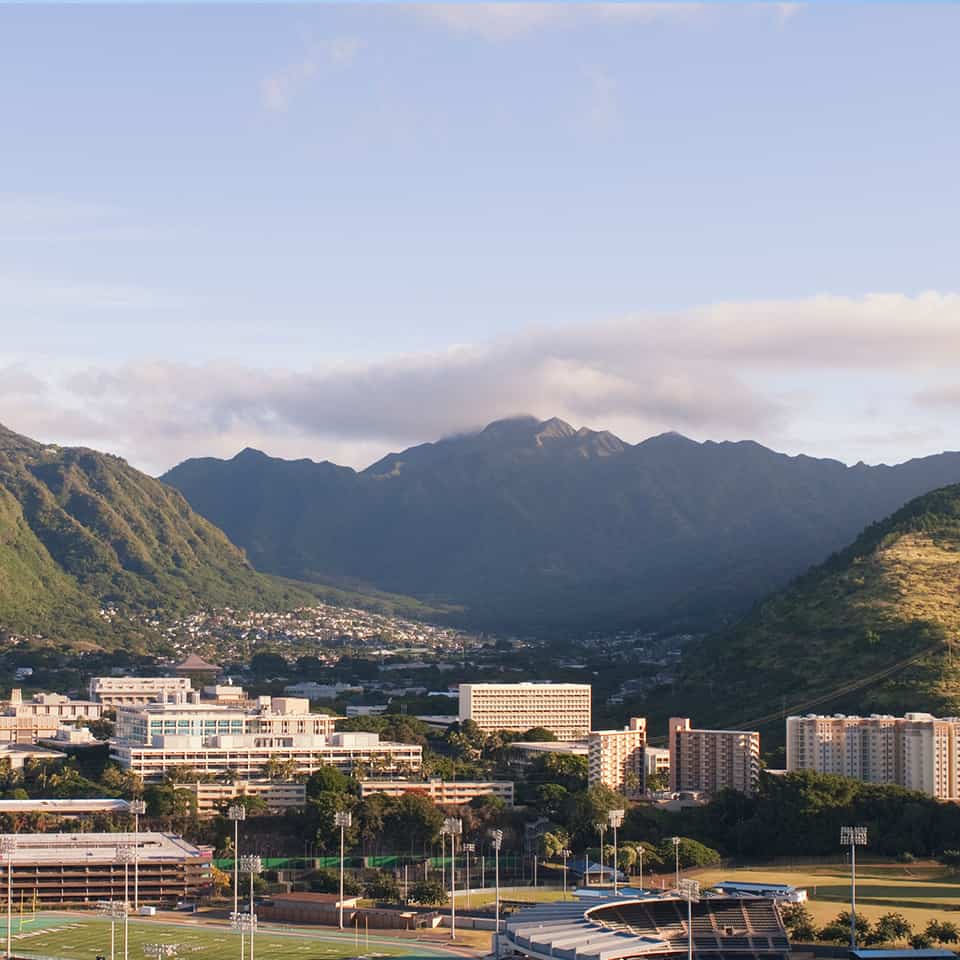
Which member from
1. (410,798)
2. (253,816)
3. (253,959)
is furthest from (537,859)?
(253,959)

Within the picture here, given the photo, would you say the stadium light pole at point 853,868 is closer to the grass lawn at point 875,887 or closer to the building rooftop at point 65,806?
the grass lawn at point 875,887

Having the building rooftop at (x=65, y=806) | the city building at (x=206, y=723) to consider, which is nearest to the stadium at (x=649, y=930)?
the building rooftop at (x=65, y=806)

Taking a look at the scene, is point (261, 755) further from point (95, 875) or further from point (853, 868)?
point (853, 868)

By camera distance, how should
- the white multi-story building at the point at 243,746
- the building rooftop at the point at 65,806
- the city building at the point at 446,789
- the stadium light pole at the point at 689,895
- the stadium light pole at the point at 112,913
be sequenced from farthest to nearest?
the white multi-story building at the point at 243,746, the city building at the point at 446,789, the building rooftop at the point at 65,806, the stadium light pole at the point at 112,913, the stadium light pole at the point at 689,895

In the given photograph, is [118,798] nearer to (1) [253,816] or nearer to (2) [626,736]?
(1) [253,816]

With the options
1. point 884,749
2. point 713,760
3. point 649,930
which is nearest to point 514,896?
point 649,930

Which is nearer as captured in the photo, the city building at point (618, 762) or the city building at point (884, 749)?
the city building at point (884, 749)

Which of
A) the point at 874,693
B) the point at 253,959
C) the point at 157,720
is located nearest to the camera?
the point at 253,959
